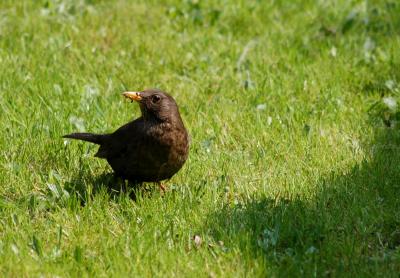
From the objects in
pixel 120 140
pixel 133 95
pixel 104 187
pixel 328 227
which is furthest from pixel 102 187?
pixel 328 227

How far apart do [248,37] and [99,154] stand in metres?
3.09

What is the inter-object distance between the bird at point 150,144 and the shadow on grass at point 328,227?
1.54ft

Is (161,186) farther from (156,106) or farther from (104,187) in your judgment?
(156,106)

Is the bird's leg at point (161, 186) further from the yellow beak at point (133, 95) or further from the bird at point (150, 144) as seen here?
the yellow beak at point (133, 95)

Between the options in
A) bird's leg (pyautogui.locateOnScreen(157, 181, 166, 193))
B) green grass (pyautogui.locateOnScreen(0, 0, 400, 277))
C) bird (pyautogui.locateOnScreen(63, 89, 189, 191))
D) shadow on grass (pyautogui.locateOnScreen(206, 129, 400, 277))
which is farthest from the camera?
bird's leg (pyautogui.locateOnScreen(157, 181, 166, 193))

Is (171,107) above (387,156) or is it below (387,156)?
above

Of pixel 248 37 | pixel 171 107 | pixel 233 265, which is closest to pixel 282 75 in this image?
pixel 248 37

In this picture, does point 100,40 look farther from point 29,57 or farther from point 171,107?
point 171,107

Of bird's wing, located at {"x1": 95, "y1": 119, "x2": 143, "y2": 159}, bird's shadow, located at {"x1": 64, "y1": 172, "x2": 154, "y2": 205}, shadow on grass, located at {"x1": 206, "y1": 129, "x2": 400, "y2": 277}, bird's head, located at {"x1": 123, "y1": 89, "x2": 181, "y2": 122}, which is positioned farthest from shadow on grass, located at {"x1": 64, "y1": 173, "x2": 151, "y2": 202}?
shadow on grass, located at {"x1": 206, "y1": 129, "x2": 400, "y2": 277}

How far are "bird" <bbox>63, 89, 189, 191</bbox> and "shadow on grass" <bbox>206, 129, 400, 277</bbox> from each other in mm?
468

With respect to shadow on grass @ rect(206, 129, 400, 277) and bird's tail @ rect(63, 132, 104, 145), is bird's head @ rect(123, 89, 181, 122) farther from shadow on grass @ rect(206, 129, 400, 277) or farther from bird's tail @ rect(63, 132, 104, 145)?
shadow on grass @ rect(206, 129, 400, 277)

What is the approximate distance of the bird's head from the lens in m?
5.07

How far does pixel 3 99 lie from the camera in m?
6.16

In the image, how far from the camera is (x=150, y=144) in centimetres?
498
